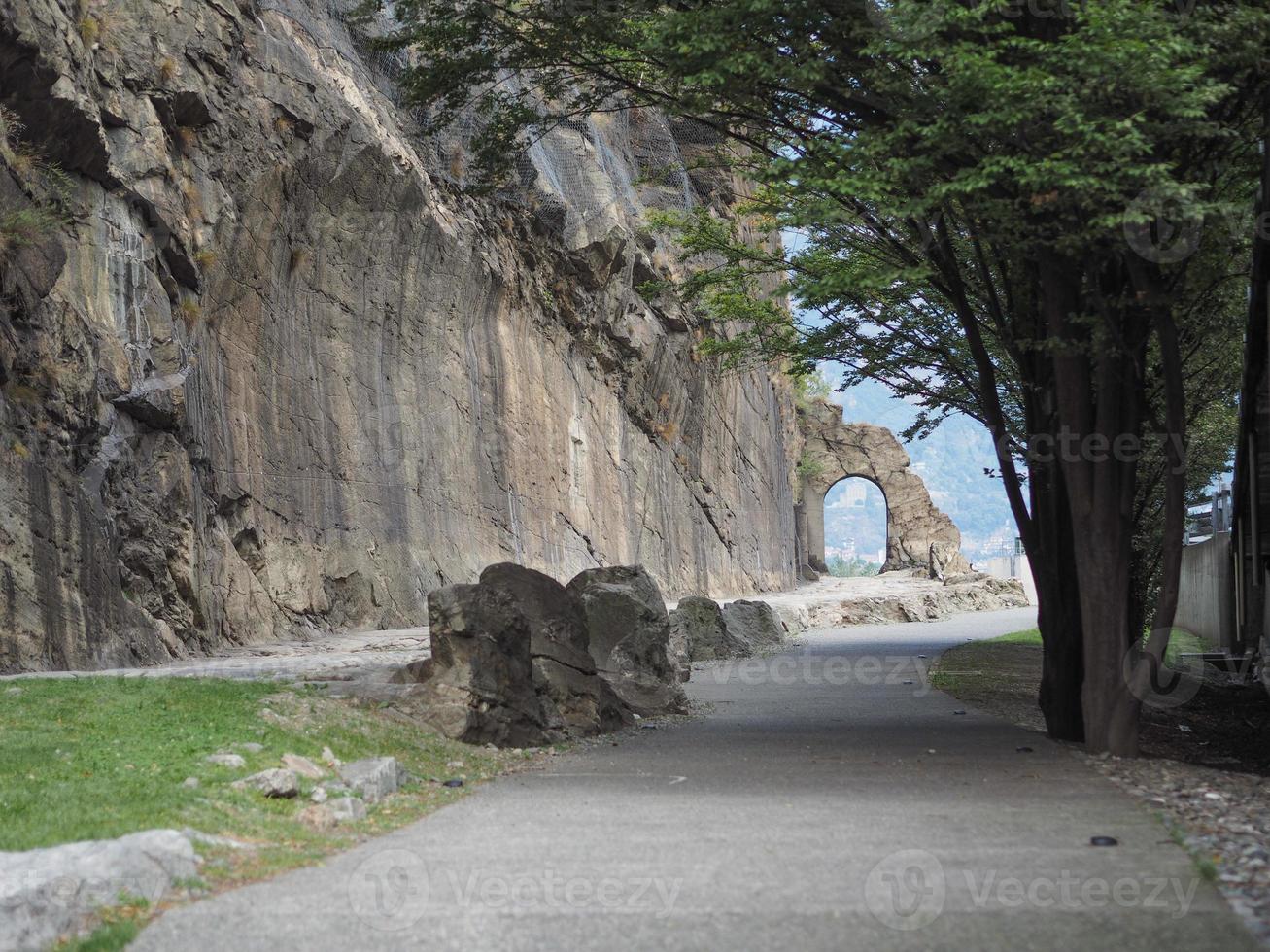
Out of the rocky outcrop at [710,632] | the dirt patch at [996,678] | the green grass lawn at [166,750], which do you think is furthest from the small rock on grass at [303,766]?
the rocky outcrop at [710,632]

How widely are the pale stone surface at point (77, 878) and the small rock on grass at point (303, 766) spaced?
180 cm

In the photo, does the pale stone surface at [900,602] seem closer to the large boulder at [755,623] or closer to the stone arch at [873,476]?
the large boulder at [755,623]

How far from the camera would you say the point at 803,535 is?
68438 mm

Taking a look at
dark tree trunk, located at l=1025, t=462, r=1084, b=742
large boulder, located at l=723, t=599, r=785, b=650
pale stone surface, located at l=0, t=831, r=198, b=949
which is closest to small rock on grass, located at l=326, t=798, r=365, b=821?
pale stone surface, located at l=0, t=831, r=198, b=949

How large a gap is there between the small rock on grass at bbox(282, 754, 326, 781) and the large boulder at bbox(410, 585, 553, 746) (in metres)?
2.41

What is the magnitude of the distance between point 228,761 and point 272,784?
2.23 feet

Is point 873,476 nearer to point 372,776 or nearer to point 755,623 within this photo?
point 755,623

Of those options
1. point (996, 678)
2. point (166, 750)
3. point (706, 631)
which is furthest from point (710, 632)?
point (166, 750)

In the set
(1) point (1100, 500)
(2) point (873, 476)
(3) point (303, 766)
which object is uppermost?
(2) point (873, 476)

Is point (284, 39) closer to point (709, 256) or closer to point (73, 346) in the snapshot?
point (73, 346)

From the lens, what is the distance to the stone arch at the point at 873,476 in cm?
6956

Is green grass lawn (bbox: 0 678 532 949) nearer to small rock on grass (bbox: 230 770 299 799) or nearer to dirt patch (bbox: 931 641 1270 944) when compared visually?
small rock on grass (bbox: 230 770 299 799)

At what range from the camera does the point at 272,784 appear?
7434mm

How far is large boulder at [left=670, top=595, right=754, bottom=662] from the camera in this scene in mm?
21891
